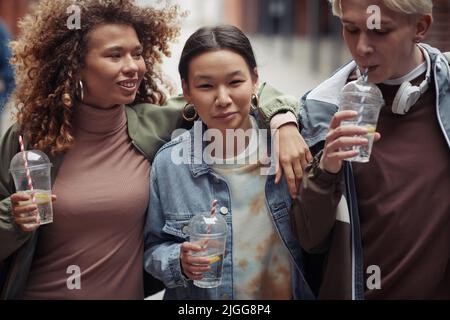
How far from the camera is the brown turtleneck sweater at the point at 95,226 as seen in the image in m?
2.17

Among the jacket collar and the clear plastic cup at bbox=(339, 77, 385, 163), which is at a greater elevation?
the clear plastic cup at bbox=(339, 77, 385, 163)

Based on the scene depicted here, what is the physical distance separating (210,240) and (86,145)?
67 centimetres

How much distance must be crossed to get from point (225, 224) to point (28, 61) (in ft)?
3.41

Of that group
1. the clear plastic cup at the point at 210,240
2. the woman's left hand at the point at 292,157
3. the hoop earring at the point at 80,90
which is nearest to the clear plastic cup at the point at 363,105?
the woman's left hand at the point at 292,157

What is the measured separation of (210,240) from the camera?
1.99m

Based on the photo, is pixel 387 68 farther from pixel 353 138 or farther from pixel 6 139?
pixel 6 139

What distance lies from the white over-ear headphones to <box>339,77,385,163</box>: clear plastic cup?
0.05 metres

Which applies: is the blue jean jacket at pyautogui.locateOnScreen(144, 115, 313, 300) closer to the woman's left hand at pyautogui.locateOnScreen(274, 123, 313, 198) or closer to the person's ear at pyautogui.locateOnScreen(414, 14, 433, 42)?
the woman's left hand at pyautogui.locateOnScreen(274, 123, 313, 198)

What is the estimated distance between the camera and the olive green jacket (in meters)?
2.10

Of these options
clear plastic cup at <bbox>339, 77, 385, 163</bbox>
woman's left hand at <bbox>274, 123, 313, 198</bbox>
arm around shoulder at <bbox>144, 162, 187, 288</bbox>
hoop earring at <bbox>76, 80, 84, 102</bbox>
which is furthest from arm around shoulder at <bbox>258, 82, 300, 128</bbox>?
A: hoop earring at <bbox>76, 80, 84, 102</bbox>

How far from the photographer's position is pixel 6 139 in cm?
224

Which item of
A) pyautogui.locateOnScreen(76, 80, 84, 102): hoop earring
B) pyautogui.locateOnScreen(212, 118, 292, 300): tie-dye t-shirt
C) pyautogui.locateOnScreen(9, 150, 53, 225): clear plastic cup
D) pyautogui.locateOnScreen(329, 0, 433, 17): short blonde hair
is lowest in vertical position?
pyautogui.locateOnScreen(212, 118, 292, 300): tie-dye t-shirt

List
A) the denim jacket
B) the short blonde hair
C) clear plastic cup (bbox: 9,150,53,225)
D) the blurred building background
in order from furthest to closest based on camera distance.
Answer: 1. the blurred building background
2. clear plastic cup (bbox: 9,150,53,225)
3. the denim jacket
4. the short blonde hair
